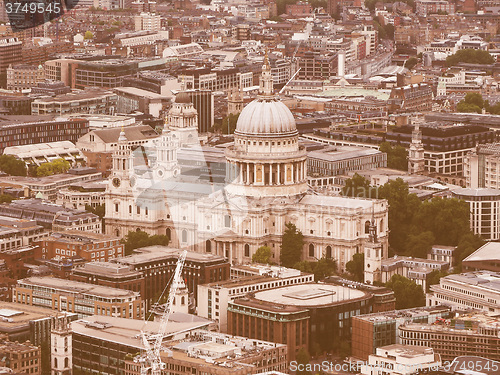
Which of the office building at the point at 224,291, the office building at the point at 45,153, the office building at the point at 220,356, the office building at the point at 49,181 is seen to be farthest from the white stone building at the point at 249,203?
the office building at the point at 45,153

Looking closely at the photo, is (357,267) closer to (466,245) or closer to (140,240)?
(466,245)

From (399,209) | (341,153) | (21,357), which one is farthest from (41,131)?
(21,357)

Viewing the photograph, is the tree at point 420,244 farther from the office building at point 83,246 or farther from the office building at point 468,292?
the office building at point 83,246

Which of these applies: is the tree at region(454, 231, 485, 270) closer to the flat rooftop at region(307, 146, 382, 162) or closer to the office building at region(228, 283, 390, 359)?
the office building at region(228, 283, 390, 359)

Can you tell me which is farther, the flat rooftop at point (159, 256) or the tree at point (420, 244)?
the tree at point (420, 244)

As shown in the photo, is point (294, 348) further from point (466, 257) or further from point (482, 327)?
point (466, 257)

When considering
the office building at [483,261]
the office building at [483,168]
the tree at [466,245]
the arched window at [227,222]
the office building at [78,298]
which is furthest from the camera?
the office building at [483,168]
